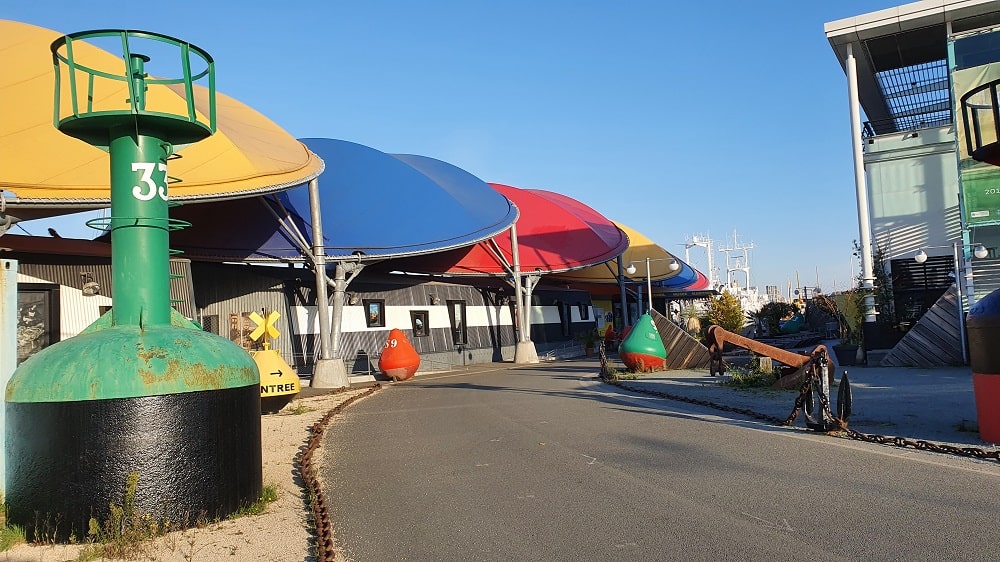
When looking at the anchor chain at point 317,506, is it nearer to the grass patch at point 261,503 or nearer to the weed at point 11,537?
the grass patch at point 261,503

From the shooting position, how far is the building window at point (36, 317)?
16.5 m

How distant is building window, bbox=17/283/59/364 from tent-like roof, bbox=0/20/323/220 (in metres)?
1.70

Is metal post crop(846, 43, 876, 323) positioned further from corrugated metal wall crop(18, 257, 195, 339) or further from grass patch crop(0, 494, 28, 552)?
grass patch crop(0, 494, 28, 552)

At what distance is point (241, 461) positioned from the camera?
7047 millimetres

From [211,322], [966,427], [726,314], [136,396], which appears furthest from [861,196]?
[136,396]

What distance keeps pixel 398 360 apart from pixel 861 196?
17098 mm

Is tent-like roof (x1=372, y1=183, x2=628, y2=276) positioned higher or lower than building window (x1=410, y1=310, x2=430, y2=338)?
higher

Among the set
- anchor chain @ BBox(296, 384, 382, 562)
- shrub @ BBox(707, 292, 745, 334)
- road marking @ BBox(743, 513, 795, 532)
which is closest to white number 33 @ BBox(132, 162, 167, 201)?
anchor chain @ BBox(296, 384, 382, 562)

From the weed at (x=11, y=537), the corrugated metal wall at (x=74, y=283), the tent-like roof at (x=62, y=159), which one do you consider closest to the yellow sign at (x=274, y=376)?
the corrugated metal wall at (x=74, y=283)

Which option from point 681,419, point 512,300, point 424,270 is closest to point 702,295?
point 512,300

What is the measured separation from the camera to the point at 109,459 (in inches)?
244

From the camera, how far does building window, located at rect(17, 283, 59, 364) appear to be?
1652cm

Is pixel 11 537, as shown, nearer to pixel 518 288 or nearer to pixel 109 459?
pixel 109 459

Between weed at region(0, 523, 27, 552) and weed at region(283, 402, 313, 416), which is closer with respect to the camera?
weed at region(0, 523, 27, 552)
